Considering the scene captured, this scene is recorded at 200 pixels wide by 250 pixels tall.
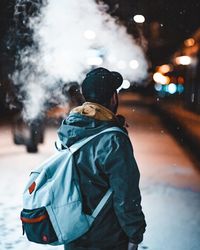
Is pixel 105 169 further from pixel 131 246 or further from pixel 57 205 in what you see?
pixel 131 246

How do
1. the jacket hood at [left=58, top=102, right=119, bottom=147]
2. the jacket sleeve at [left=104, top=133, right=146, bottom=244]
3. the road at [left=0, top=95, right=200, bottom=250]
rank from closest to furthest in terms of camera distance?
the jacket sleeve at [left=104, top=133, right=146, bottom=244] → the jacket hood at [left=58, top=102, right=119, bottom=147] → the road at [left=0, top=95, right=200, bottom=250]

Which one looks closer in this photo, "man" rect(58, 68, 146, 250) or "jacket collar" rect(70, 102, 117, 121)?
"man" rect(58, 68, 146, 250)

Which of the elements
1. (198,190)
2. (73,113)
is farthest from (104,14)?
(73,113)

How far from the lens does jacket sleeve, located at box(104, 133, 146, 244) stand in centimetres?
210

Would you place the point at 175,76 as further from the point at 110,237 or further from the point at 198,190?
the point at 110,237

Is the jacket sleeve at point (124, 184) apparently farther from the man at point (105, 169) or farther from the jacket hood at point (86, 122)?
the jacket hood at point (86, 122)

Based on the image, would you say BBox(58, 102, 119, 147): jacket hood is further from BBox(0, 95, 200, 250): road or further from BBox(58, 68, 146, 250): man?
BBox(0, 95, 200, 250): road

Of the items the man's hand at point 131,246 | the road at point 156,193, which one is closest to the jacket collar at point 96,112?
the man's hand at point 131,246

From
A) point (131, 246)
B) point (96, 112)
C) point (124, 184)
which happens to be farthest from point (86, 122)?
point (131, 246)

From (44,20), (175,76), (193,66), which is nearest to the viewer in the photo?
(44,20)

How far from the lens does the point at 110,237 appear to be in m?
2.24

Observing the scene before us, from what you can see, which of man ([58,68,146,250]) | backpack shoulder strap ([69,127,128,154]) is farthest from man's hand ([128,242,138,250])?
backpack shoulder strap ([69,127,128,154])

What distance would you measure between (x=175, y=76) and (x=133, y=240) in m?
35.8

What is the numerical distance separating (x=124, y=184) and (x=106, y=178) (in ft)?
0.42
